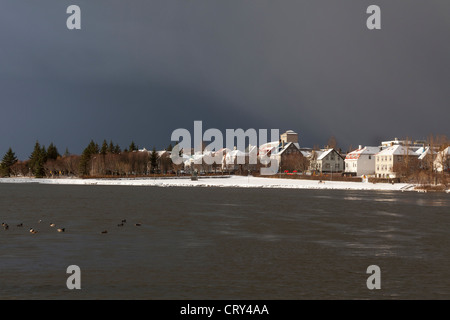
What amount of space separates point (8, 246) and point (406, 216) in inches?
1337

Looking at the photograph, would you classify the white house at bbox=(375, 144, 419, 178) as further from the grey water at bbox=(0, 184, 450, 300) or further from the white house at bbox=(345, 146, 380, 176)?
the grey water at bbox=(0, 184, 450, 300)

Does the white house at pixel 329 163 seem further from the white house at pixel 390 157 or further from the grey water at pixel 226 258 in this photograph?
the grey water at pixel 226 258

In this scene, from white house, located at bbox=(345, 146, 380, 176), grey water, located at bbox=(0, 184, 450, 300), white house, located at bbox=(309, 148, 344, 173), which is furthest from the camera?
white house, located at bbox=(309, 148, 344, 173)

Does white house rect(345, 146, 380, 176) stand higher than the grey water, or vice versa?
white house rect(345, 146, 380, 176)

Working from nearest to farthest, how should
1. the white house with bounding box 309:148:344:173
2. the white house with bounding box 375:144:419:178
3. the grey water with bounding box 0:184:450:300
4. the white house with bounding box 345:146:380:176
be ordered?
1. the grey water with bounding box 0:184:450:300
2. the white house with bounding box 375:144:419:178
3. the white house with bounding box 345:146:380:176
4. the white house with bounding box 309:148:344:173

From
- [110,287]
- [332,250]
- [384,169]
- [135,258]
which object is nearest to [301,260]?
[332,250]

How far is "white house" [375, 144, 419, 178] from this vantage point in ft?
542

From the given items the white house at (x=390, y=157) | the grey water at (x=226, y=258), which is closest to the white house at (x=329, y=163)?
the white house at (x=390, y=157)

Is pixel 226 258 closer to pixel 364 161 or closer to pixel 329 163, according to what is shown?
pixel 364 161

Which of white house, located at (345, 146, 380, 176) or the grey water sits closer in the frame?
the grey water

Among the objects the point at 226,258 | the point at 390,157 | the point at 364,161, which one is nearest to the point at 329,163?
the point at 364,161

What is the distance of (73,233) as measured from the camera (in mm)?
31125

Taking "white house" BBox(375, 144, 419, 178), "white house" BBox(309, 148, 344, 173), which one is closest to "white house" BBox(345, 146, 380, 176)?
Result: "white house" BBox(375, 144, 419, 178)
